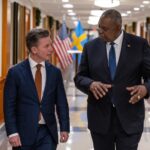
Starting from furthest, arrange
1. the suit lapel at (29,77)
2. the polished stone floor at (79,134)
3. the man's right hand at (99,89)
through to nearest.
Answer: the polished stone floor at (79,134) < the suit lapel at (29,77) < the man's right hand at (99,89)

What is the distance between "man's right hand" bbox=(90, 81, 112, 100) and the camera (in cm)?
324

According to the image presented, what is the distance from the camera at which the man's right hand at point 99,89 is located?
324cm

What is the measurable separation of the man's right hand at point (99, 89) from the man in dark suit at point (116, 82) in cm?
→ 6

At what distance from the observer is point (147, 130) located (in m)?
8.07

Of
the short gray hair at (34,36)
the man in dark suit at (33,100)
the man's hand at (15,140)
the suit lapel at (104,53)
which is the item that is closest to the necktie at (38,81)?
the man in dark suit at (33,100)

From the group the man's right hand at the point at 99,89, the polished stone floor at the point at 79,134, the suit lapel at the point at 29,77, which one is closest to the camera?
the man's right hand at the point at 99,89

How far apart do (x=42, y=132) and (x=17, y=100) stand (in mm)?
281

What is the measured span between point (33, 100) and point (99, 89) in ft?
1.54

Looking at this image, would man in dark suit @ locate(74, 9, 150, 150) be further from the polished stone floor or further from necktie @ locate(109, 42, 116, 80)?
the polished stone floor

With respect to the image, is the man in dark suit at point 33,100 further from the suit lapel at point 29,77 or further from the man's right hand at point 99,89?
the man's right hand at point 99,89

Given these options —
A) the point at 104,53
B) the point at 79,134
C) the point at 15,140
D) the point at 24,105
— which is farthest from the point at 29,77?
the point at 79,134

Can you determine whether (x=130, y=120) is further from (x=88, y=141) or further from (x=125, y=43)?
(x=88, y=141)

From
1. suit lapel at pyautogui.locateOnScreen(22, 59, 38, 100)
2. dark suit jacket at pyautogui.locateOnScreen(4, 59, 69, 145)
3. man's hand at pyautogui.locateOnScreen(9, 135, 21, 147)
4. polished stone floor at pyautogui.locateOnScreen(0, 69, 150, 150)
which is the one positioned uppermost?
suit lapel at pyautogui.locateOnScreen(22, 59, 38, 100)

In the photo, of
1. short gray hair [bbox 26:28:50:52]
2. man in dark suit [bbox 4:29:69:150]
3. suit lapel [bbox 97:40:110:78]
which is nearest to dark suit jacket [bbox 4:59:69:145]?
man in dark suit [bbox 4:29:69:150]
